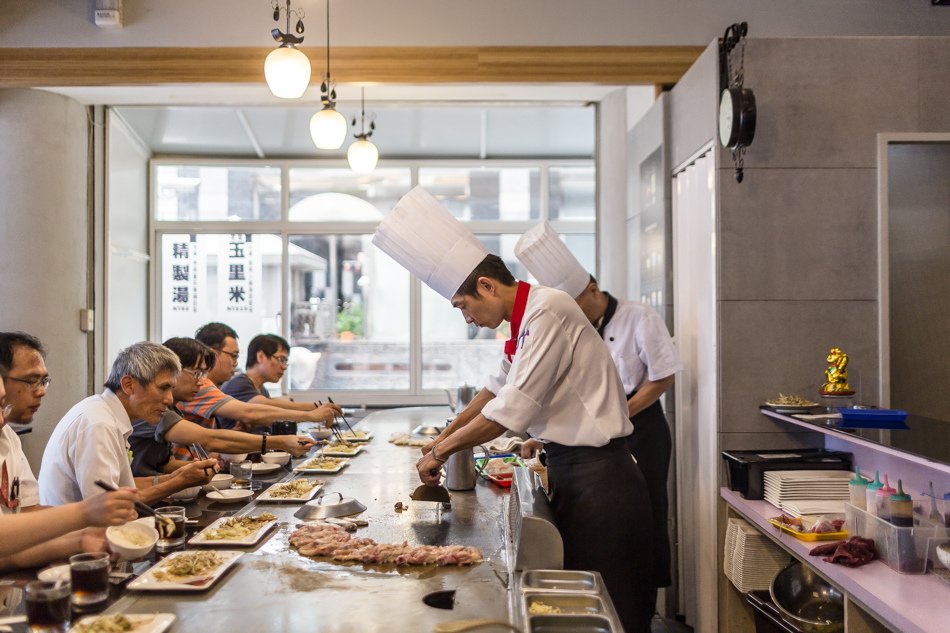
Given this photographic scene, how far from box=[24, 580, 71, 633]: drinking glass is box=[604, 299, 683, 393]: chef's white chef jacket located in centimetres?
266

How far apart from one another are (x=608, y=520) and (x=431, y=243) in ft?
3.48

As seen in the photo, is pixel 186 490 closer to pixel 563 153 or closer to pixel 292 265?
pixel 292 265

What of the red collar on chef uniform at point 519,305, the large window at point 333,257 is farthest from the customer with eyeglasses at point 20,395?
the large window at point 333,257

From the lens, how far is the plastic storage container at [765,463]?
301cm

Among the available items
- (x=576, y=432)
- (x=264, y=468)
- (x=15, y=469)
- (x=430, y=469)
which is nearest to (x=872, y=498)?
(x=576, y=432)

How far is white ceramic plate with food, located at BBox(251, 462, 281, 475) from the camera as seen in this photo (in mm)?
3327

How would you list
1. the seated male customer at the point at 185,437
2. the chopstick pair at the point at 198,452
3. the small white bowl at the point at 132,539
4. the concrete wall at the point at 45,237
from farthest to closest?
the concrete wall at the point at 45,237
the chopstick pair at the point at 198,452
the seated male customer at the point at 185,437
the small white bowl at the point at 132,539

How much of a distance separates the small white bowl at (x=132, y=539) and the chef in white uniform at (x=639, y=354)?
6.18 ft

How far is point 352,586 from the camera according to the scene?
1.87 metres

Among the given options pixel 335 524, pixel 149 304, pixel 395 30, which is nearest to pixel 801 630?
pixel 335 524

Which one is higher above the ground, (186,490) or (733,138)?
(733,138)

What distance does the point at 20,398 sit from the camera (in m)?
2.36

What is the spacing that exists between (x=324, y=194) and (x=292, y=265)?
678mm

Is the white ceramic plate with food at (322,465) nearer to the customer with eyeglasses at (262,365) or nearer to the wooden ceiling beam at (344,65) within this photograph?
the customer with eyeglasses at (262,365)
